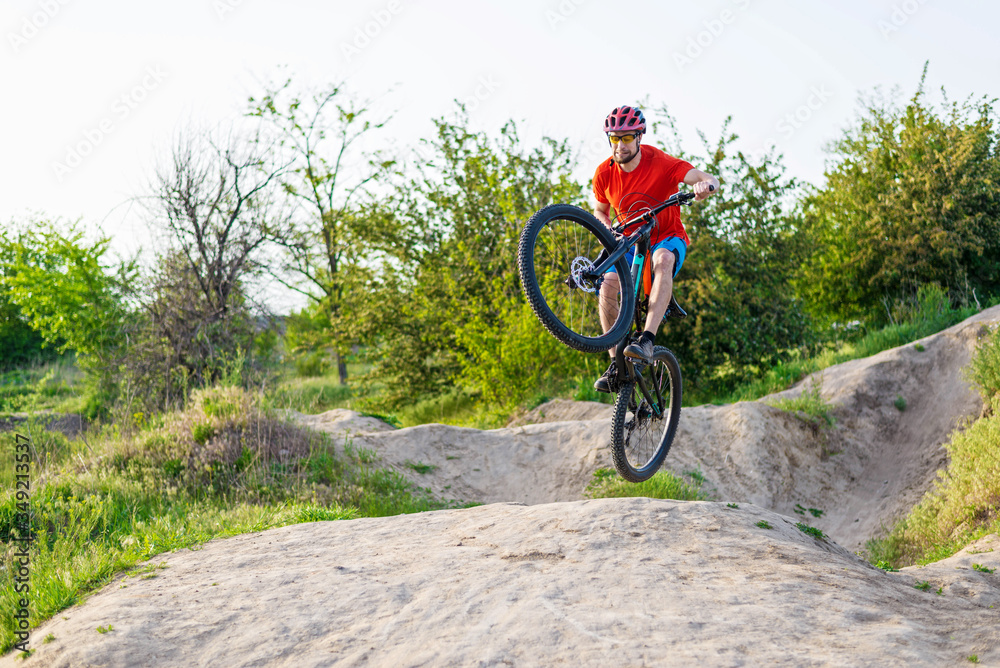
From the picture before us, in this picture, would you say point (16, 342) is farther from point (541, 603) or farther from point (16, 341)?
point (541, 603)

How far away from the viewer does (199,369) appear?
1273cm

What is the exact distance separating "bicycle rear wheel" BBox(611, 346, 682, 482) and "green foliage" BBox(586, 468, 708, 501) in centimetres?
206

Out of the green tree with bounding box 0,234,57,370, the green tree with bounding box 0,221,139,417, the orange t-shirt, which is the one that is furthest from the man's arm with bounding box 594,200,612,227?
the green tree with bounding box 0,234,57,370

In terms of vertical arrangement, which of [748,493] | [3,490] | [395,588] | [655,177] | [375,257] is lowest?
[748,493]

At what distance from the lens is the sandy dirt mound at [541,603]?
3496 mm

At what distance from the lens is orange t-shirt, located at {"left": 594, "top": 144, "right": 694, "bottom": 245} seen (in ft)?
17.3

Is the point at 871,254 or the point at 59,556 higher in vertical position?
the point at 871,254

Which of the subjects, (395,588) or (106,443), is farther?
(106,443)

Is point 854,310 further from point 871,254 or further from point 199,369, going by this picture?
point 199,369

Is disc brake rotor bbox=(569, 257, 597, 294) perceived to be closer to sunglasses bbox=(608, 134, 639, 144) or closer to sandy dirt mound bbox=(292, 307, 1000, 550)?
sunglasses bbox=(608, 134, 639, 144)

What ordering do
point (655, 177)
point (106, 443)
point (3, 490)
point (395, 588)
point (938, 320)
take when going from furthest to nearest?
point (938, 320)
point (106, 443)
point (3, 490)
point (655, 177)
point (395, 588)

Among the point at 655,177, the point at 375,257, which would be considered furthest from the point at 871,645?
the point at 375,257

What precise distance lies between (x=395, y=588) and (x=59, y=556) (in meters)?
3.25

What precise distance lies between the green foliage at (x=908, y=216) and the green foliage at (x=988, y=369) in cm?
642
